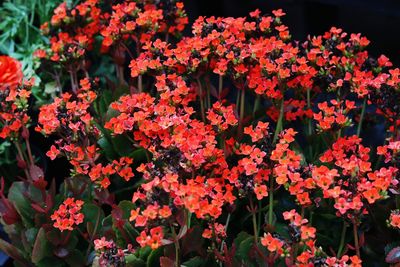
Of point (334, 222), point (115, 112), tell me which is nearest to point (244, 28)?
point (115, 112)

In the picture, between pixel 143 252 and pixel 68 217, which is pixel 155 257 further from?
pixel 68 217

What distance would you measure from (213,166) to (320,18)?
96cm

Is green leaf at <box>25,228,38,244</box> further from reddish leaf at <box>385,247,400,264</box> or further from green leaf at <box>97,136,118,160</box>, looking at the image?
reddish leaf at <box>385,247,400,264</box>

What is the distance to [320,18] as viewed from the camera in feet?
6.08

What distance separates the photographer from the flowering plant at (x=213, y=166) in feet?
2.98

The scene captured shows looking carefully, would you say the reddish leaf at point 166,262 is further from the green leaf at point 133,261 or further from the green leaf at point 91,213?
the green leaf at point 91,213

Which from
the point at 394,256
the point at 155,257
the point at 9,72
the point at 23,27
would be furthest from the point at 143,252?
the point at 23,27

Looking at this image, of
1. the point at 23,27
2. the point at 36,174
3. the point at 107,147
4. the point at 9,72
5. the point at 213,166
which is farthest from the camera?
the point at 23,27

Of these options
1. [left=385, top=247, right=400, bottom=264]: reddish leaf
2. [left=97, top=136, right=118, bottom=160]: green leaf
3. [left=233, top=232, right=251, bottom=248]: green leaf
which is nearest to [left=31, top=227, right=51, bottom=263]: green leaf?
[left=97, top=136, right=118, bottom=160]: green leaf

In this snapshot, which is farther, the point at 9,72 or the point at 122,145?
the point at 9,72

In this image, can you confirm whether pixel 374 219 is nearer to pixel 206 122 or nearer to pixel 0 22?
pixel 206 122

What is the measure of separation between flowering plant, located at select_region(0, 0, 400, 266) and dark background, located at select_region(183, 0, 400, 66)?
2.02 ft

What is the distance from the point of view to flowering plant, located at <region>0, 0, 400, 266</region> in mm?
908

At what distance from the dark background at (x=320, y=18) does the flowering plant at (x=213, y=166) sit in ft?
2.02
